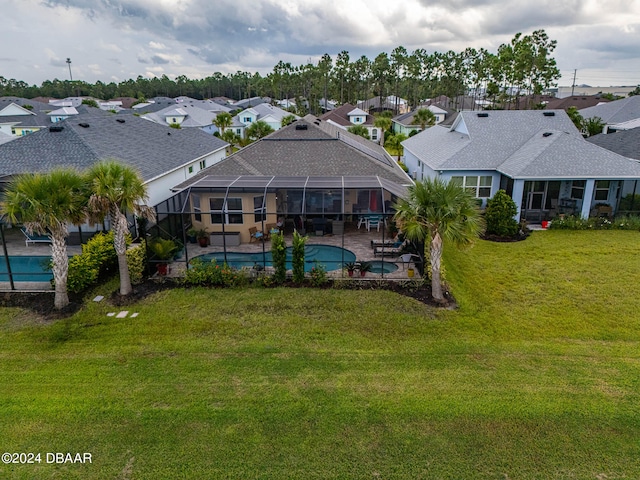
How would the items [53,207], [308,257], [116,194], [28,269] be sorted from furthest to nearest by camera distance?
[308,257] < [28,269] < [116,194] < [53,207]

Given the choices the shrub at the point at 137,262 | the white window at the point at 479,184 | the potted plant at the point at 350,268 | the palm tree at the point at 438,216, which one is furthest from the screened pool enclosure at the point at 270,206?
the white window at the point at 479,184

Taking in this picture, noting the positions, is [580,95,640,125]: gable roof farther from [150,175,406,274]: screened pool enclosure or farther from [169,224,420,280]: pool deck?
[169,224,420,280]: pool deck

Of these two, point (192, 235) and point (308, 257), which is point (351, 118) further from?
point (308, 257)

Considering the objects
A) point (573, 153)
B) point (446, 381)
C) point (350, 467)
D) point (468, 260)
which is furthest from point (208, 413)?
point (573, 153)

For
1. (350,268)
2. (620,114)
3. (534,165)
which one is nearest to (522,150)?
(534,165)

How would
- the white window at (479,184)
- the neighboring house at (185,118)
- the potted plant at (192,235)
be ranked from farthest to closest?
1. the neighboring house at (185,118)
2. the white window at (479,184)
3. the potted plant at (192,235)

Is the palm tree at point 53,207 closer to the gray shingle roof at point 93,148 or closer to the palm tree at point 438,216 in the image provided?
the gray shingle roof at point 93,148

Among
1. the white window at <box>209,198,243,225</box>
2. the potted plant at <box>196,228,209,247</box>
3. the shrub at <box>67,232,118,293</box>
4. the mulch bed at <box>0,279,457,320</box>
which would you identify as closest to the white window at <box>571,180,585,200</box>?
the mulch bed at <box>0,279,457,320</box>
